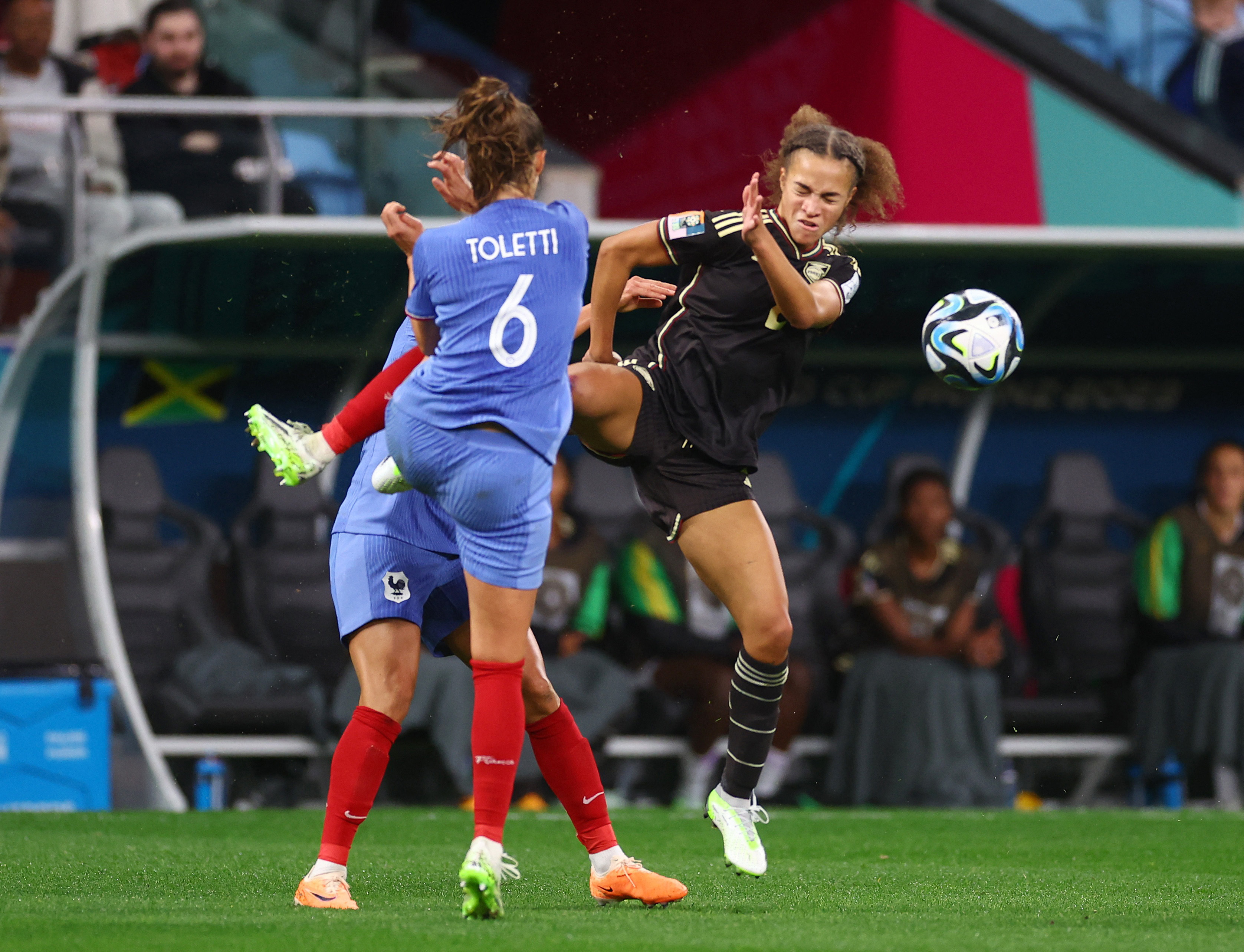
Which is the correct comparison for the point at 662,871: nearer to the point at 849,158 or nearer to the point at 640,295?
the point at 640,295

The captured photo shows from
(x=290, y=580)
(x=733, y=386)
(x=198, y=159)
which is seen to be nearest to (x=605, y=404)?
(x=733, y=386)

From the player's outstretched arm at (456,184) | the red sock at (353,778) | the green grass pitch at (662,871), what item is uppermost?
the player's outstretched arm at (456,184)

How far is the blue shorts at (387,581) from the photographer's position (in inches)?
182

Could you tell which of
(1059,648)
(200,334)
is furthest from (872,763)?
(200,334)

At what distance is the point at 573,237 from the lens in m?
4.30

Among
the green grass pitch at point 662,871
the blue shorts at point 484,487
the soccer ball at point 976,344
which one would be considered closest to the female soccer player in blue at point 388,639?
the green grass pitch at point 662,871

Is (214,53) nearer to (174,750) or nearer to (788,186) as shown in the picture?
(174,750)

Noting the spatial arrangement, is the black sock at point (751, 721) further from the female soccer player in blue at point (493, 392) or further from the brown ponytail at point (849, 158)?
the brown ponytail at point (849, 158)

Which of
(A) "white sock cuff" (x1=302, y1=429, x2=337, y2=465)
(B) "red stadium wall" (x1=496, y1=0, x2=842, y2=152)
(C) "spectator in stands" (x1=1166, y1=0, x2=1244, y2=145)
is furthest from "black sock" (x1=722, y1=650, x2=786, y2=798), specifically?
(C) "spectator in stands" (x1=1166, y1=0, x2=1244, y2=145)

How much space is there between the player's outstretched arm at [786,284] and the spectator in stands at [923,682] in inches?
180

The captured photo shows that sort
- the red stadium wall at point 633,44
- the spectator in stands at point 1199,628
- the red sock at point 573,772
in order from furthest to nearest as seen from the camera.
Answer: the spectator in stands at point 1199,628 < the red stadium wall at point 633,44 < the red sock at point 573,772

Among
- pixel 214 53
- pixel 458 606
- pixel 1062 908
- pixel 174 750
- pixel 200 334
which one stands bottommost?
pixel 174 750

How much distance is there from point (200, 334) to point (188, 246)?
1281mm

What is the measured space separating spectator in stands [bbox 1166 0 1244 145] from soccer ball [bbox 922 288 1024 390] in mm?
5286
